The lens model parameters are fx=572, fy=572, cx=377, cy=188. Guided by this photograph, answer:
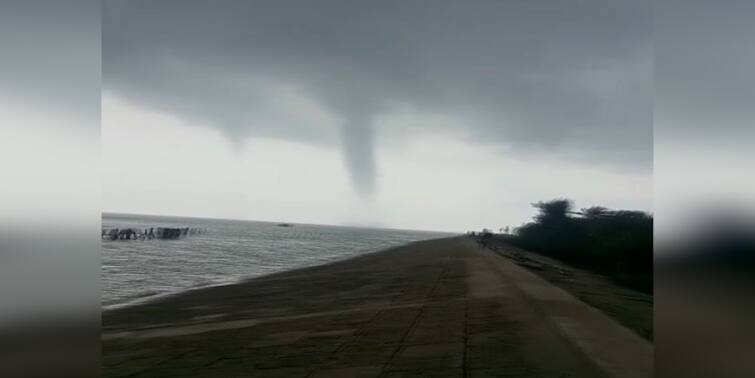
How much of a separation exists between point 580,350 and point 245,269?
1176 inches

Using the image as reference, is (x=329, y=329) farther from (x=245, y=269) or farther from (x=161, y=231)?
(x=161, y=231)

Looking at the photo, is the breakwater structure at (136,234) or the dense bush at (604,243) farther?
the breakwater structure at (136,234)

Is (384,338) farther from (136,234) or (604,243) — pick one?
(136,234)

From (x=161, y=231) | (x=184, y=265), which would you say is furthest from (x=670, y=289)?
(x=161, y=231)

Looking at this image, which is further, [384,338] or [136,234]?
[136,234]

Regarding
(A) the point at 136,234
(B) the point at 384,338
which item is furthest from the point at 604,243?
(A) the point at 136,234

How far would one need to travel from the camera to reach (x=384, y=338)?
10.2 m

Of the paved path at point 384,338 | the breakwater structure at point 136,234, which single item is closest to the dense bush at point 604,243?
the paved path at point 384,338

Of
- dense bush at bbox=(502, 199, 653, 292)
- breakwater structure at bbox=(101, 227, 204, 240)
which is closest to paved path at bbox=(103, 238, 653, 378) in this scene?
dense bush at bbox=(502, 199, 653, 292)

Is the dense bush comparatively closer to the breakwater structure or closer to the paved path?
the paved path

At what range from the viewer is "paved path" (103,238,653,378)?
772 centimetres

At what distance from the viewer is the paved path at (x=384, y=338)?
25.3ft

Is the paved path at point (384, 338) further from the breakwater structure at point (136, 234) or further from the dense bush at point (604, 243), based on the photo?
the breakwater structure at point (136, 234)

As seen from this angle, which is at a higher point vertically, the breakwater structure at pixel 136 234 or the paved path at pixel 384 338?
the paved path at pixel 384 338
